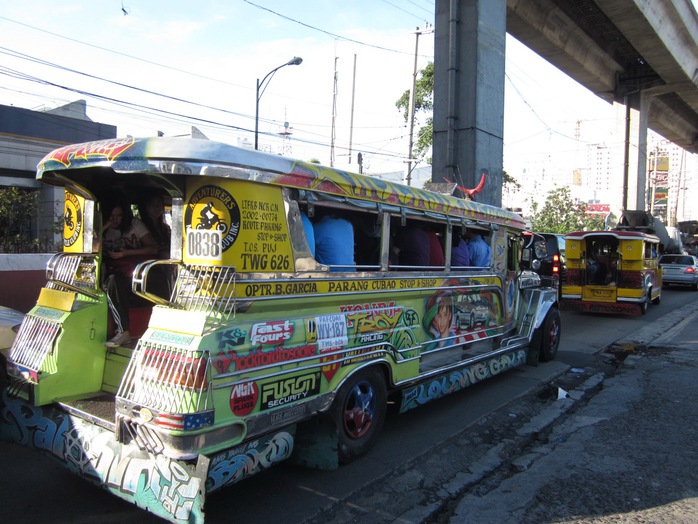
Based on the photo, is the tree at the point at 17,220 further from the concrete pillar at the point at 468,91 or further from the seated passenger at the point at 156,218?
the concrete pillar at the point at 468,91

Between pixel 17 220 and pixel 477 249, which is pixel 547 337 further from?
pixel 17 220

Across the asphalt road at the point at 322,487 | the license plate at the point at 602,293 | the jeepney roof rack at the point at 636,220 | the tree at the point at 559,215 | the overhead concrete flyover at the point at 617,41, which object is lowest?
the asphalt road at the point at 322,487

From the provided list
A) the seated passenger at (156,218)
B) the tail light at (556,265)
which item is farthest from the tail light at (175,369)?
the tail light at (556,265)

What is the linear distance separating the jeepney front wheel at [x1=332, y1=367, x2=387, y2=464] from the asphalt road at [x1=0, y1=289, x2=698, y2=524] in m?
0.17

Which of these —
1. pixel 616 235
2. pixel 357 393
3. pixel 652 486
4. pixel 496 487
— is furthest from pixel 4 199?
pixel 616 235

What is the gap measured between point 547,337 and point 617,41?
22501 millimetres

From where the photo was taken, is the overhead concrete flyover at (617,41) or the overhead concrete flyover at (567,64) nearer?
the overhead concrete flyover at (567,64)

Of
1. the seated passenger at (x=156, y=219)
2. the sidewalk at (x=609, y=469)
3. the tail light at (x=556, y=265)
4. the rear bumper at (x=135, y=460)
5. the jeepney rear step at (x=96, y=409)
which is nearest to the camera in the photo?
the rear bumper at (x=135, y=460)

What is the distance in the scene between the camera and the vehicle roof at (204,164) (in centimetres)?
305

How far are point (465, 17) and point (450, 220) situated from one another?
30.3 ft

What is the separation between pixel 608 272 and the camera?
1502 centimetres

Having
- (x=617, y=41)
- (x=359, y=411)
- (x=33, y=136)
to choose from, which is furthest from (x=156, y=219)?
(x=617, y=41)

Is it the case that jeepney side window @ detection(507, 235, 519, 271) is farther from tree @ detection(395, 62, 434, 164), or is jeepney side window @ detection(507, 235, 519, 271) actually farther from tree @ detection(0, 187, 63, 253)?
tree @ detection(395, 62, 434, 164)

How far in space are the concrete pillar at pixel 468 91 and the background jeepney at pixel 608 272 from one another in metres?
3.38
